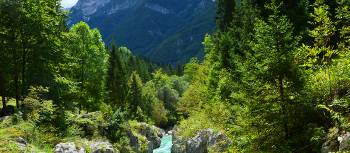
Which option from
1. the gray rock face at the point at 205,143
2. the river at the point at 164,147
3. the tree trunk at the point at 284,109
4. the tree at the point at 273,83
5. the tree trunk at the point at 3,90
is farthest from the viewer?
the river at the point at 164,147

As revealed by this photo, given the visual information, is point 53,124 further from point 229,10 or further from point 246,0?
point 229,10

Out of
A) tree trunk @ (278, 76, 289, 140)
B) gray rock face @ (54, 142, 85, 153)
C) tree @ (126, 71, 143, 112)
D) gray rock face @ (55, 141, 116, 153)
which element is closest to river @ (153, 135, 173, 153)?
tree @ (126, 71, 143, 112)

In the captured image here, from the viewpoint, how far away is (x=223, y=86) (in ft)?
118

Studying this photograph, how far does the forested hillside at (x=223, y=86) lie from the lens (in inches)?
616

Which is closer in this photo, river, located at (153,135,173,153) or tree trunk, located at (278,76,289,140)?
tree trunk, located at (278,76,289,140)

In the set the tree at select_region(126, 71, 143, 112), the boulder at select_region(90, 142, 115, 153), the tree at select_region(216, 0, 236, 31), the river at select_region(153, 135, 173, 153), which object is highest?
the tree at select_region(216, 0, 236, 31)

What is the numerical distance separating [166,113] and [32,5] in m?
66.5

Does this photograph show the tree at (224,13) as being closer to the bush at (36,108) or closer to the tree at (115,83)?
the tree at (115,83)

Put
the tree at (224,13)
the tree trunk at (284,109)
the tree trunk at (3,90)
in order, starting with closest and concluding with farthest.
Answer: the tree trunk at (284,109)
the tree trunk at (3,90)
the tree at (224,13)

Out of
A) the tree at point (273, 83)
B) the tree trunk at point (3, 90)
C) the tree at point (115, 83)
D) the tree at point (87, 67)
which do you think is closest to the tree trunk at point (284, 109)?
the tree at point (273, 83)

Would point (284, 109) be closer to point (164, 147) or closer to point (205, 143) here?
point (205, 143)

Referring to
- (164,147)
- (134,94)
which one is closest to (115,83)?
(134,94)

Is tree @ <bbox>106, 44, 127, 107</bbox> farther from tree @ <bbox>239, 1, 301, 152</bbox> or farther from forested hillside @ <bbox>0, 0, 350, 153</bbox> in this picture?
tree @ <bbox>239, 1, 301, 152</bbox>

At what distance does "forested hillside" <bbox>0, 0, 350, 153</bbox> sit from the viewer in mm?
15656
